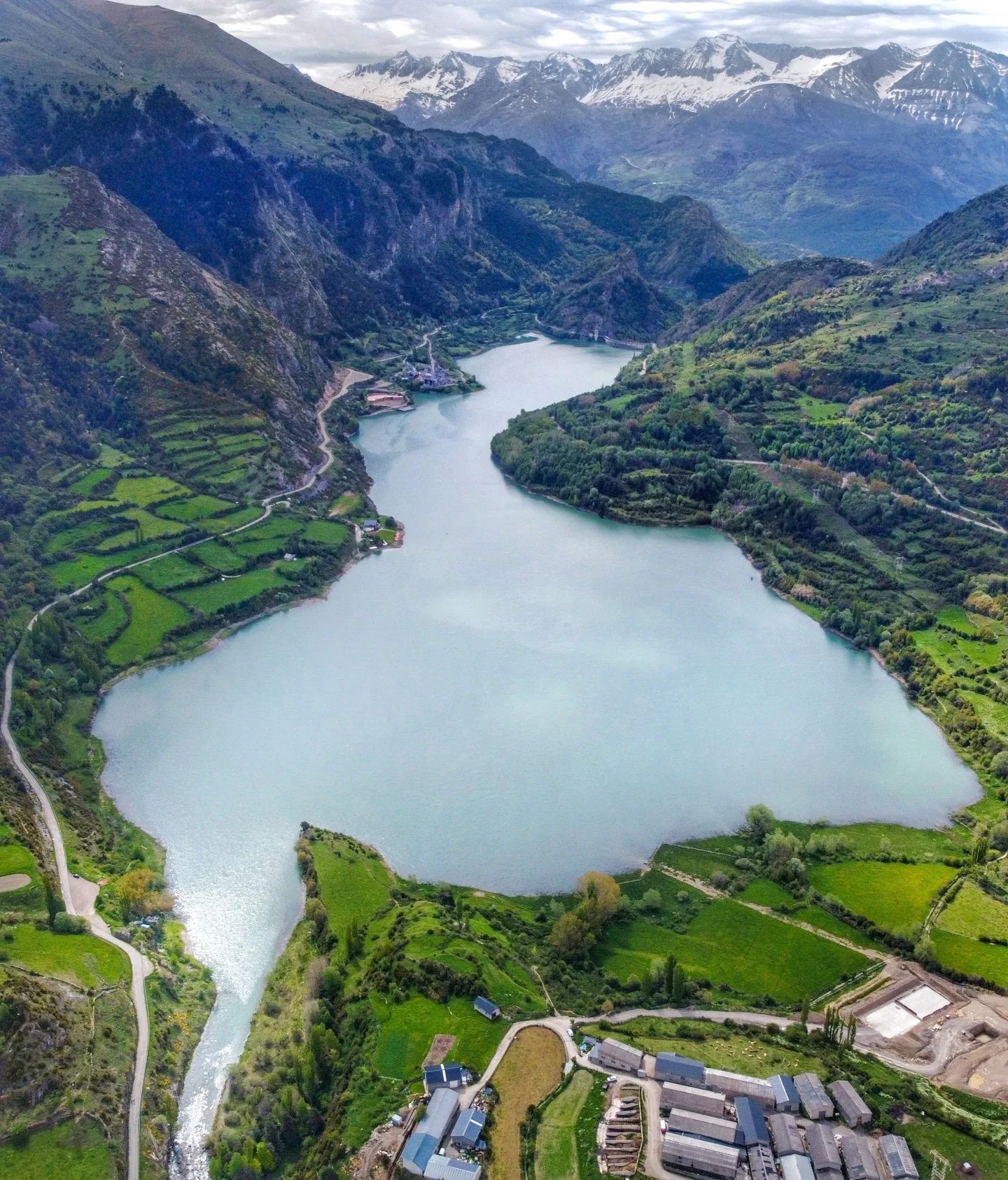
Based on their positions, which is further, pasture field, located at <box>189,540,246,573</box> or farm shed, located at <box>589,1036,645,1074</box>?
pasture field, located at <box>189,540,246,573</box>

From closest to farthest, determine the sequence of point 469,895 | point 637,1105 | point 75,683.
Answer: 1. point 637,1105
2. point 469,895
3. point 75,683

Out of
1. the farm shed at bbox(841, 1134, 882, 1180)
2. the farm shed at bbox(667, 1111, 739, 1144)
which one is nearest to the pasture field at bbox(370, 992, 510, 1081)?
the farm shed at bbox(667, 1111, 739, 1144)

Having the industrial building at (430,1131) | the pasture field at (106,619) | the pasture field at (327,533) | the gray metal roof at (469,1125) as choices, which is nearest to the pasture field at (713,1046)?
the gray metal roof at (469,1125)

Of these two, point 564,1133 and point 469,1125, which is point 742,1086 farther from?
point 469,1125

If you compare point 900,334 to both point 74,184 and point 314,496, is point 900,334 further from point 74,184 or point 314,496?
point 74,184

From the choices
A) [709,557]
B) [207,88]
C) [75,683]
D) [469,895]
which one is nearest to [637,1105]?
[469,895]

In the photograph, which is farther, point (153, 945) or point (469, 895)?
point (469, 895)

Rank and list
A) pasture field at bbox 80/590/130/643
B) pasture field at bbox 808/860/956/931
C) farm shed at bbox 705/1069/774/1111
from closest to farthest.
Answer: farm shed at bbox 705/1069/774/1111 → pasture field at bbox 808/860/956/931 → pasture field at bbox 80/590/130/643

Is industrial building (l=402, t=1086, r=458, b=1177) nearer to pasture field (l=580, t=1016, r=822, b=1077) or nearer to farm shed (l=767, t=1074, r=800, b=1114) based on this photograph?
pasture field (l=580, t=1016, r=822, b=1077)
